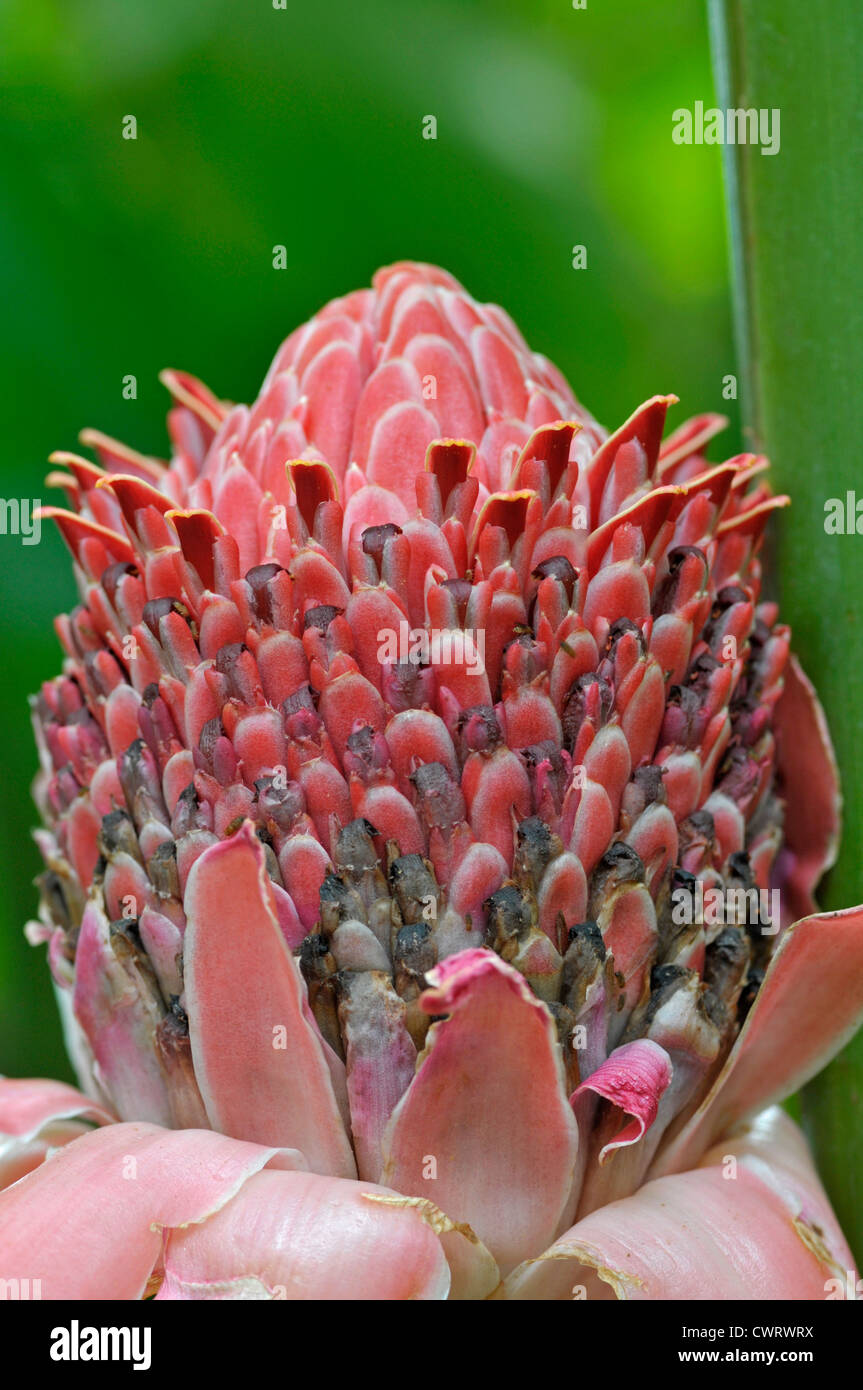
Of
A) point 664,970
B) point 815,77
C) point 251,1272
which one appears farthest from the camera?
point 815,77

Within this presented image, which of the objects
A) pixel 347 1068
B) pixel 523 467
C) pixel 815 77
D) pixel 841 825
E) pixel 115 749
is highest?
pixel 815 77

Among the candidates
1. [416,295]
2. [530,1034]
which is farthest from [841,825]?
[416,295]

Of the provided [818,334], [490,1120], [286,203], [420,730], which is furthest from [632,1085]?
[286,203]

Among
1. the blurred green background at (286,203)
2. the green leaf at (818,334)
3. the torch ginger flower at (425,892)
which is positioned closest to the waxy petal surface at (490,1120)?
the torch ginger flower at (425,892)

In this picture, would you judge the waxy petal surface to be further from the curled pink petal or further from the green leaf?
the green leaf

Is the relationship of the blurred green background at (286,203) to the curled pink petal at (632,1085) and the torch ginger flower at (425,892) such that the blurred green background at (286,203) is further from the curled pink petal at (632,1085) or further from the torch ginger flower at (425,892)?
the curled pink petal at (632,1085)

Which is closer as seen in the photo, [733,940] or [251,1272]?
[251,1272]

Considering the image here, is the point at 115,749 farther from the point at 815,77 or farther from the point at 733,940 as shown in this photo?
the point at 815,77
